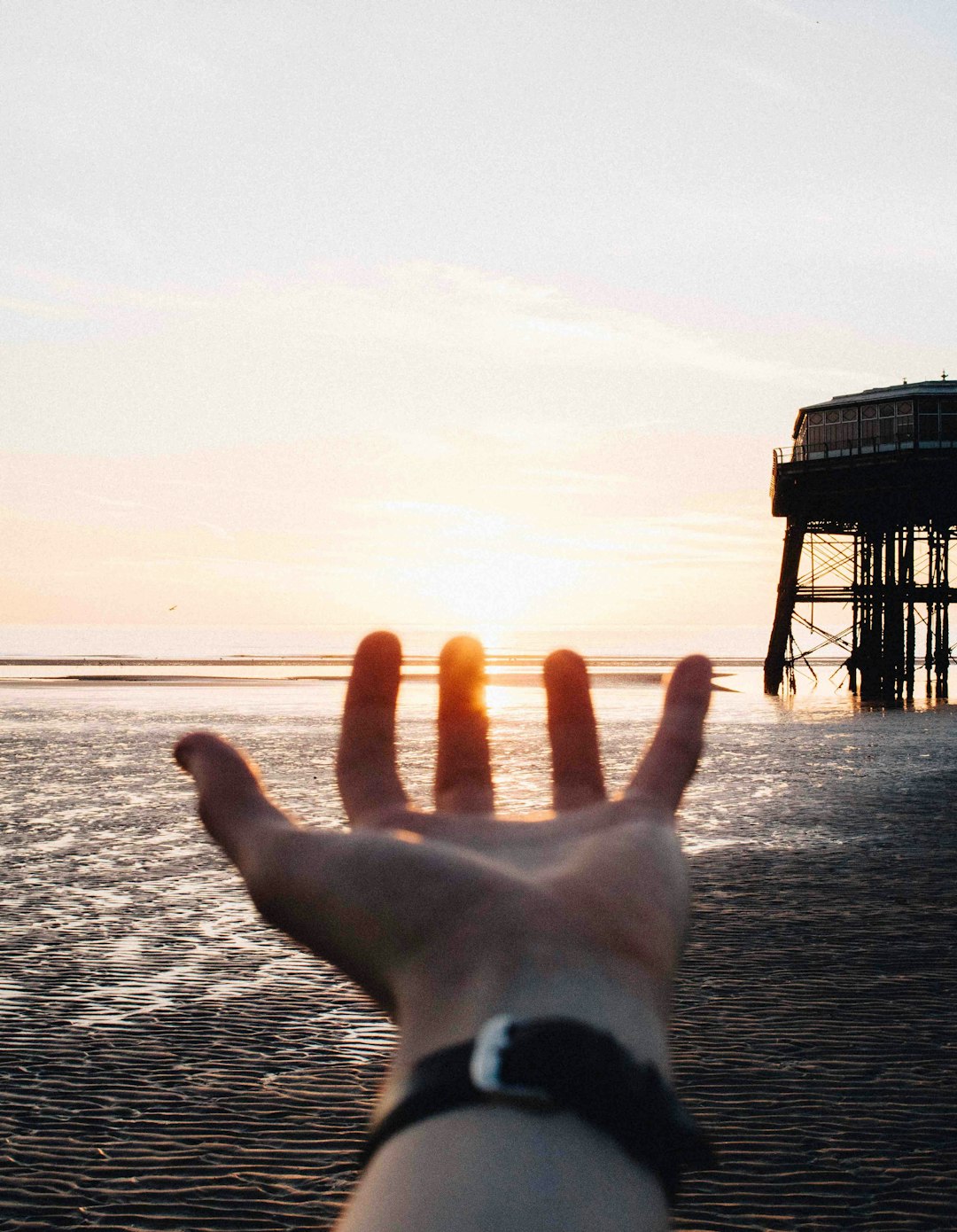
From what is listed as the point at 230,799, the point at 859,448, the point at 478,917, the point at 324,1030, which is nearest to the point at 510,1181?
the point at 478,917

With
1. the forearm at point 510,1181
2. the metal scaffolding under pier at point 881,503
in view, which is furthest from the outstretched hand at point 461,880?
the metal scaffolding under pier at point 881,503

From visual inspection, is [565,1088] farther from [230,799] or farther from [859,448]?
[859,448]

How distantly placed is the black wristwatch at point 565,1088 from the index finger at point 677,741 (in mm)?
452

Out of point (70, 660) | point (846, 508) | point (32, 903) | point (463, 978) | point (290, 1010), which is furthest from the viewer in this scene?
point (70, 660)

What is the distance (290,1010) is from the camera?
662cm

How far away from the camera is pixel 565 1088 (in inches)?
46.8

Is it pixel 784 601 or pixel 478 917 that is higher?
pixel 784 601

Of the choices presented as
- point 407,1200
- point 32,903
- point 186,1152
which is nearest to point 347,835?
point 407,1200

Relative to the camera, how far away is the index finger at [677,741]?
1.62 m

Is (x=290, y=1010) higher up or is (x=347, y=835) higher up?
(x=347, y=835)

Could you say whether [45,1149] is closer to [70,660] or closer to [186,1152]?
[186,1152]

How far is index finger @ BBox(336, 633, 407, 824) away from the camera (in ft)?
5.52

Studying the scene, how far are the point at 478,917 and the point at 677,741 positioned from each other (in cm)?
43

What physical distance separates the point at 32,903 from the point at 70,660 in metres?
68.9
